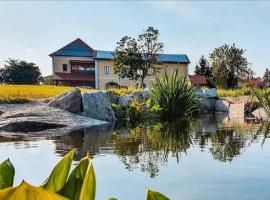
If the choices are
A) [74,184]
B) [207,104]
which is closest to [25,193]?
[74,184]

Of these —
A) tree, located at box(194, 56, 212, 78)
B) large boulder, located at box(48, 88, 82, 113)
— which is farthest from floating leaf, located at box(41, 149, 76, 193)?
tree, located at box(194, 56, 212, 78)

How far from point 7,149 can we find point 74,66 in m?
42.6

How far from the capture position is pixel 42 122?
311 inches

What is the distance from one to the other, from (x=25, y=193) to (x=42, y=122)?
300 inches

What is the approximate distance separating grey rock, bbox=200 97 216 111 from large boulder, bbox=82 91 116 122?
8.39m

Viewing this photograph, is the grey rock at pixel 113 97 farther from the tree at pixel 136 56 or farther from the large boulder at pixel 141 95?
the tree at pixel 136 56

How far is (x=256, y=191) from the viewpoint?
8.50ft

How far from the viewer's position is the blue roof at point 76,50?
47594 mm

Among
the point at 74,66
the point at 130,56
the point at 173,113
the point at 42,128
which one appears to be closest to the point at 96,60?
the point at 74,66

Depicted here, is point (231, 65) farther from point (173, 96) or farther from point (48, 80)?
point (173, 96)

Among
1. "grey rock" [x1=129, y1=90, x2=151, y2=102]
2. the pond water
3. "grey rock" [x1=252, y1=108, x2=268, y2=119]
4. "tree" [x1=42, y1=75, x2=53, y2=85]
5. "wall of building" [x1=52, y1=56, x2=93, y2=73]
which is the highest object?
"wall of building" [x1=52, y1=56, x2=93, y2=73]

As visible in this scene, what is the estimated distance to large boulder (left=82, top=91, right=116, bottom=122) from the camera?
35.6ft

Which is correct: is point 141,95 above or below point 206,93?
below

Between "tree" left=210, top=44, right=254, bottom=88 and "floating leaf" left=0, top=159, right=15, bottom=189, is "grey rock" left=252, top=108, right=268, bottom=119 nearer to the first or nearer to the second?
"floating leaf" left=0, top=159, right=15, bottom=189
